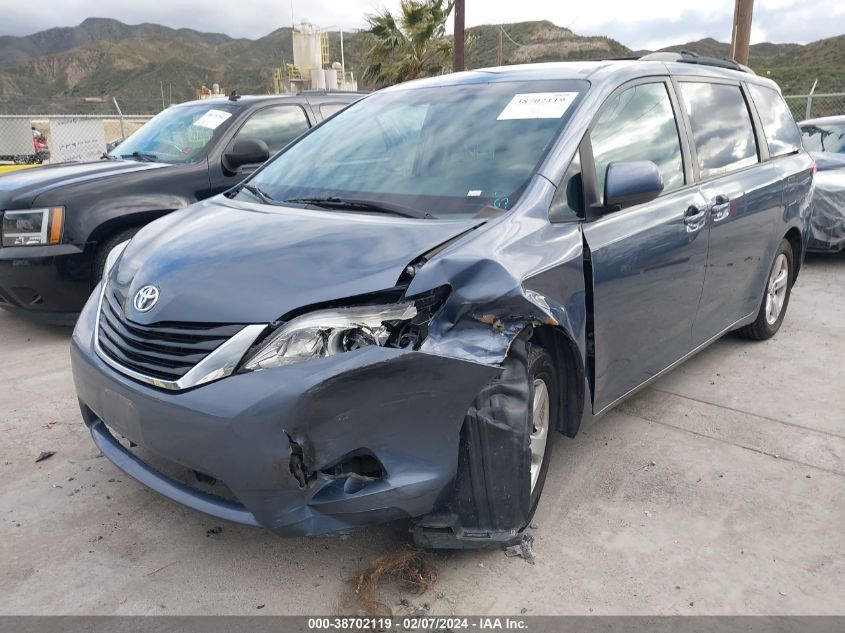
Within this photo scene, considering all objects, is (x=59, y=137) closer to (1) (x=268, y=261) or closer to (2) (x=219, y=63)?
(1) (x=268, y=261)

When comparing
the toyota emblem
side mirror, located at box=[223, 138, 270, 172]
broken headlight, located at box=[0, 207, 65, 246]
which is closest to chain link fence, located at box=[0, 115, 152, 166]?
broken headlight, located at box=[0, 207, 65, 246]

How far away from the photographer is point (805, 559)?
278 cm

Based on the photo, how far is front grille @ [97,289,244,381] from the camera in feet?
7.75

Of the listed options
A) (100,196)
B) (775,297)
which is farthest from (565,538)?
(100,196)

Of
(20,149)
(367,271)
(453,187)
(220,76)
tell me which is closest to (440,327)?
(367,271)

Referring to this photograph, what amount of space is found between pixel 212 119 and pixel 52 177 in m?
1.37

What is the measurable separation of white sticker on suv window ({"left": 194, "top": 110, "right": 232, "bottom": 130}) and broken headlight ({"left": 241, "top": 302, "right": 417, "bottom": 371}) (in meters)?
4.29

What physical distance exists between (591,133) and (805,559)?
1.89 m

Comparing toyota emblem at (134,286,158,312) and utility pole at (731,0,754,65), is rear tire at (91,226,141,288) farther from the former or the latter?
utility pole at (731,0,754,65)

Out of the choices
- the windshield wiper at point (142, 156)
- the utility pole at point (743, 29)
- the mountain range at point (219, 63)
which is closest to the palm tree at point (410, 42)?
the mountain range at point (219, 63)

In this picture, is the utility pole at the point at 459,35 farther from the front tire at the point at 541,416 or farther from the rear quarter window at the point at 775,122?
the front tire at the point at 541,416

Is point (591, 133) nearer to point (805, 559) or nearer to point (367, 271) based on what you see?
point (367, 271)

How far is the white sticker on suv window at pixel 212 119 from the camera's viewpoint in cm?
611

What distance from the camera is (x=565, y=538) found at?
289cm
